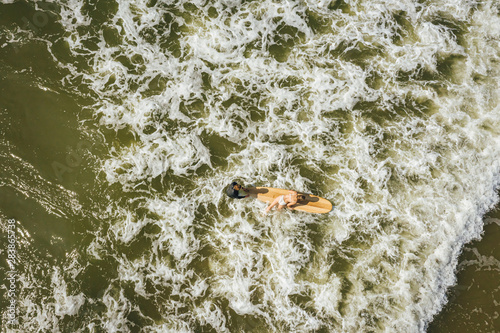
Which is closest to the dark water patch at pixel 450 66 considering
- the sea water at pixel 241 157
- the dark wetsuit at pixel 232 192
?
the sea water at pixel 241 157

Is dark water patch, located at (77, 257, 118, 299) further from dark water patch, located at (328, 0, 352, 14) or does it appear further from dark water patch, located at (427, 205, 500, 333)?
dark water patch, located at (328, 0, 352, 14)

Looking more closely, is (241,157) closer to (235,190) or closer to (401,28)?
(235,190)

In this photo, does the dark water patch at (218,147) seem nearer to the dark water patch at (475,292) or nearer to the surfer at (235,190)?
the surfer at (235,190)

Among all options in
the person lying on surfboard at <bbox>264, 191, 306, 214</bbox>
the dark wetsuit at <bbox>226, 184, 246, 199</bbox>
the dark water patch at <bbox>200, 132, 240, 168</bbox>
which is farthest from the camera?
the dark water patch at <bbox>200, 132, 240, 168</bbox>

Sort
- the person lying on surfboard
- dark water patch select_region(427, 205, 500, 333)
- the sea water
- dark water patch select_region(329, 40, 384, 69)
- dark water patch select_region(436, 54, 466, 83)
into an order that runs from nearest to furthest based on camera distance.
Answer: dark water patch select_region(427, 205, 500, 333) → the person lying on surfboard → the sea water → dark water patch select_region(436, 54, 466, 83) → dark water patch select_region(329, 40, 384, 69)

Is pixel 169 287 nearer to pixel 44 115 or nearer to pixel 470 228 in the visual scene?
pixel 44 115

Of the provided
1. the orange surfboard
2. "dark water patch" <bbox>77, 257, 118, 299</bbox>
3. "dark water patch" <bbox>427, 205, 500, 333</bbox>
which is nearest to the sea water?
"dark water patch" <bbox>77, 257, 118, 299</bbox>

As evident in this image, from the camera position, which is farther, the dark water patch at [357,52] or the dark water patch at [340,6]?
the dark water patch at [340,6]
